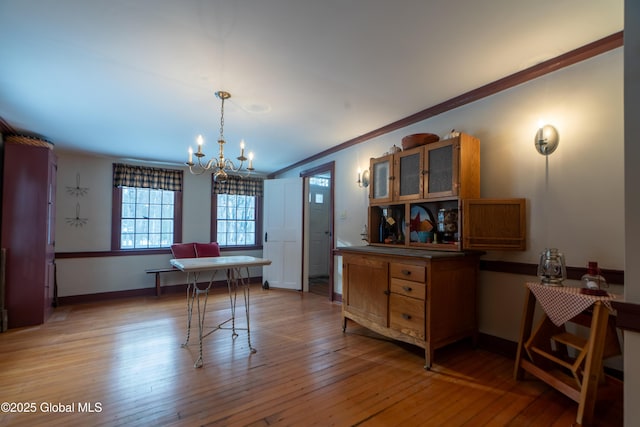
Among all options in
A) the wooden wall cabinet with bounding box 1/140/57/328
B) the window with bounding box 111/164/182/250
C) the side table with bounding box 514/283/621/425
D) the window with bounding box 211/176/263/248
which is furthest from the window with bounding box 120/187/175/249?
the side table with bounding box 514/283/621/425

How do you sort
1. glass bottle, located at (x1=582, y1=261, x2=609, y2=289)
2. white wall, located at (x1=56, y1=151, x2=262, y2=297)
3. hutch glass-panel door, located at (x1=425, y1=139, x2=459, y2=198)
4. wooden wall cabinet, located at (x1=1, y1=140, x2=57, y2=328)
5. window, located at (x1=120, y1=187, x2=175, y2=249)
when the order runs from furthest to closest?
window, located at (x1=120, y1=187, x2=175, y2=249), white wall, located at (x1=56, y1=151, x2=262, y2=297), wooden wall cabinet, located at (x1=1, y1=140, x2=57, y2=328), hutch glass-panel door, located at (x1=425, y1=139, x2=459, y2=198), glass bottle, located at (x1=582, y1=261, x2=609, y2=289)

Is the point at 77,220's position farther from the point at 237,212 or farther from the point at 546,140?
the point at 546,140

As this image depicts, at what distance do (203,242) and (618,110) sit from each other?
→ 5.66m

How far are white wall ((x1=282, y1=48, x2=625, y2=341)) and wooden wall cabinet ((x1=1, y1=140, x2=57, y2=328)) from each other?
4.68 metres

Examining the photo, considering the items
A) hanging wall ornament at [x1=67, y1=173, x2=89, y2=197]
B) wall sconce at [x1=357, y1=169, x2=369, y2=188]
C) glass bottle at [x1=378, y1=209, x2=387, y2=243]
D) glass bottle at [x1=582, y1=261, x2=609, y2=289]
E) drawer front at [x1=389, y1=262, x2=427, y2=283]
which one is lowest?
drawer front at [x1=389, y1=262, x2=427, y2=283]

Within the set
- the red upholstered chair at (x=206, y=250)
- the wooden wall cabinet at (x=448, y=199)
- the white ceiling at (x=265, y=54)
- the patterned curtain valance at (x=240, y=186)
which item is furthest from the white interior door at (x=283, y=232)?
the wooden wall cabinet at (x=448, y=199)

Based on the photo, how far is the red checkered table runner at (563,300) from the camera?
5.24 ft

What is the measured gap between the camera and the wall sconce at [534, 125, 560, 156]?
2160 millimetres

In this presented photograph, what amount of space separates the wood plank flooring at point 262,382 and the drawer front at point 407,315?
264 mm

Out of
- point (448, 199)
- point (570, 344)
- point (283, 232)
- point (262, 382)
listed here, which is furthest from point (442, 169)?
point (283, 232)

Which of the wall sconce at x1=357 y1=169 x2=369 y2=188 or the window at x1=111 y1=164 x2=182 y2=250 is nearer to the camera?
the wall sconce at x1=357 y1=169 x2=369 y2=188

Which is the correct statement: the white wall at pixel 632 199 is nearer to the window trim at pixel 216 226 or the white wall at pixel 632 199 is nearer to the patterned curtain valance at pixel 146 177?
the window trim at pixel 216 226

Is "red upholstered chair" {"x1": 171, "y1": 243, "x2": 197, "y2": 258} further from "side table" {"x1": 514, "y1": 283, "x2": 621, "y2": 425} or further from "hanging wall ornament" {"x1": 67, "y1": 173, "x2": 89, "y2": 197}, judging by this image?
"side table" {"x1": 514, "y1": 283, "x2": 621, "y2": 425}

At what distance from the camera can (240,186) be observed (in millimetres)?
5820
